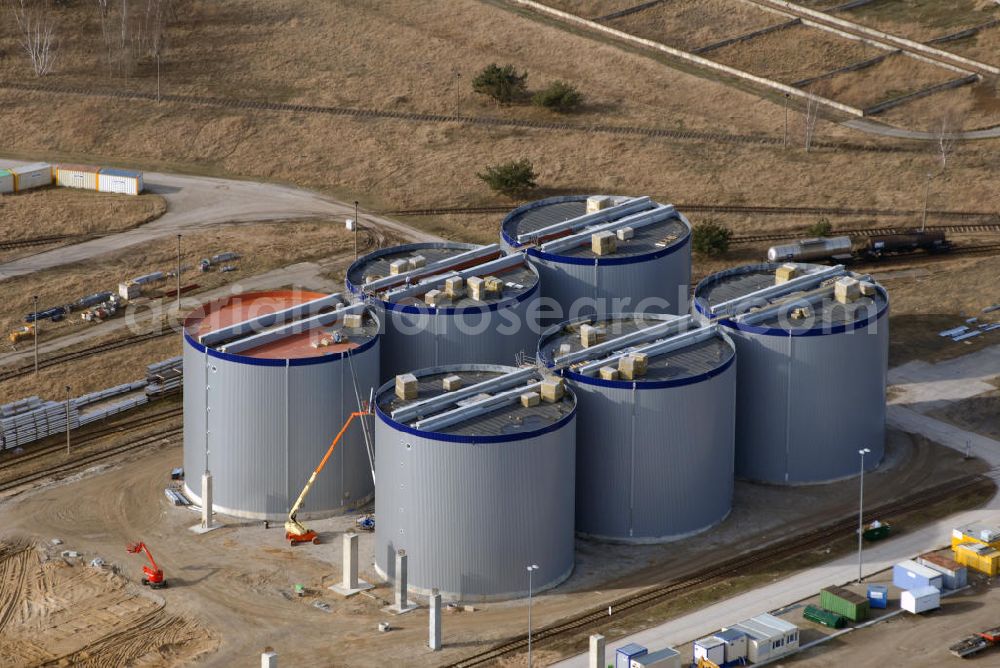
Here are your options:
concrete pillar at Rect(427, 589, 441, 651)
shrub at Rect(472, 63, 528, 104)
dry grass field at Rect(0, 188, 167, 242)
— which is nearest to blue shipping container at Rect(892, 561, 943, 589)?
concrete pillar at Rect(427, 589, 441, 651)

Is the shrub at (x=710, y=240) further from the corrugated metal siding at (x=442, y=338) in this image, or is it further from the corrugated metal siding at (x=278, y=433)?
the corrugated metal siding at (x=278, y=433)

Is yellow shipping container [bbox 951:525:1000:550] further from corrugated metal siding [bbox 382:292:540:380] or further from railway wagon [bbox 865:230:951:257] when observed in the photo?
railway wagon [bbox 865:230:951:257]

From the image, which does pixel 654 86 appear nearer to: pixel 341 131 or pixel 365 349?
pixel 341 131

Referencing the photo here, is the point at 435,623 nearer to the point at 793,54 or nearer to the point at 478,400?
the point at 478,400

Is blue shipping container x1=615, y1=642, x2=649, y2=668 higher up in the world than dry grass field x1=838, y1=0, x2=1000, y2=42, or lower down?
lower down

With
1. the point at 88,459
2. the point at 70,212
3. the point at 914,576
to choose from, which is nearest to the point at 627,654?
the point at 914,576

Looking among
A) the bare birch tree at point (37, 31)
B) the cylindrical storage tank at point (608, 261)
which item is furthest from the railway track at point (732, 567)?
the bare birch tree at point (37, 31)
